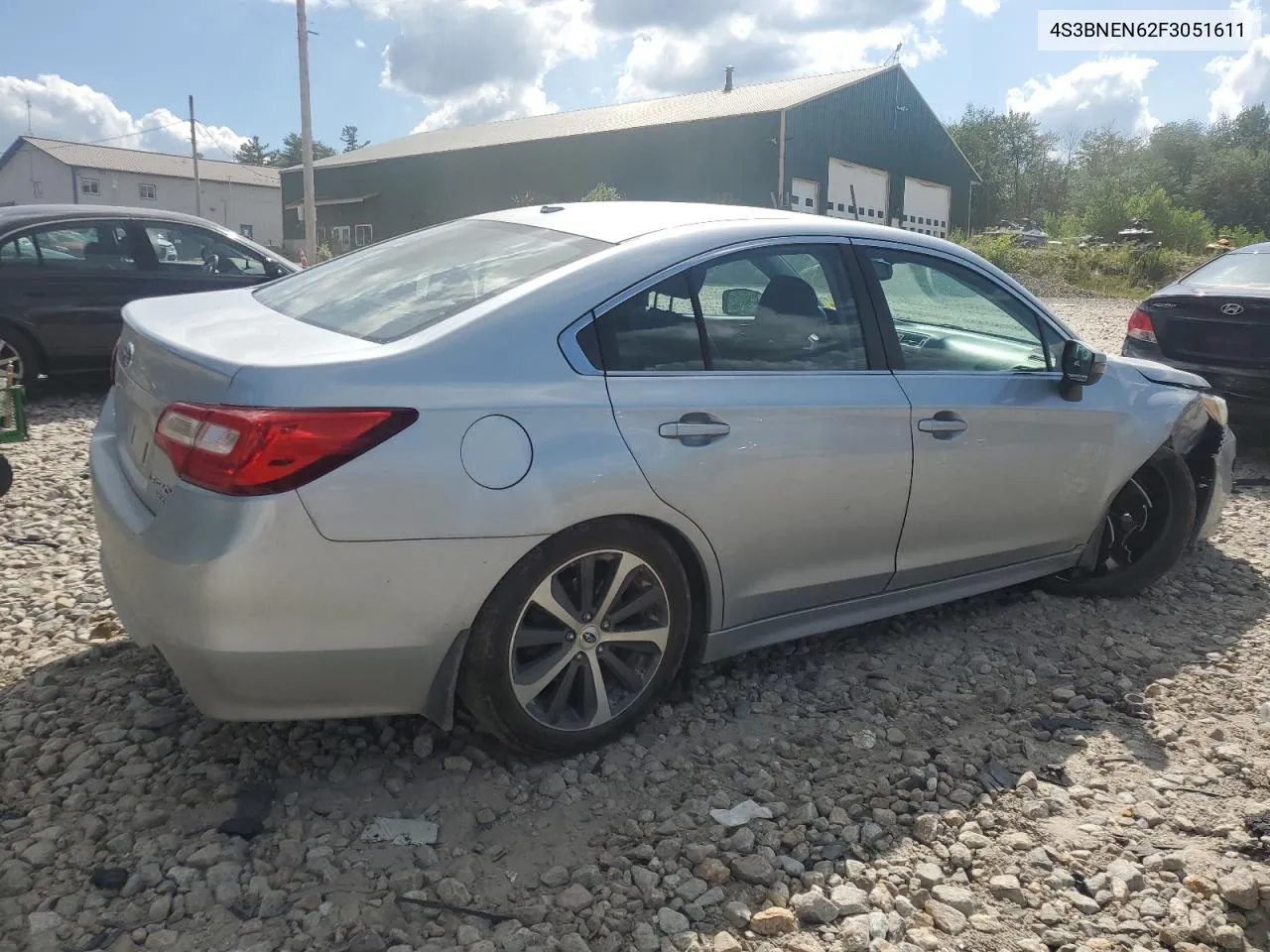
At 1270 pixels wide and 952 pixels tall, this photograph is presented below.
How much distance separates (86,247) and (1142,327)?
770 cm

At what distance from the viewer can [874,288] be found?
355cm

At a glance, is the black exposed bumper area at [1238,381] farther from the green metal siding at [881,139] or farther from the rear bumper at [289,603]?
the green metal siding at [881,139]

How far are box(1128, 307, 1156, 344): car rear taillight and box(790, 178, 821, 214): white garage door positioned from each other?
22336 millimetres

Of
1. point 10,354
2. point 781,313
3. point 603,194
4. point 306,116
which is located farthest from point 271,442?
point 603,194

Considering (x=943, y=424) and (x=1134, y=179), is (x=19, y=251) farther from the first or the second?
(x=1134, y=179)

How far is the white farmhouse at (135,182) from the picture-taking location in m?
55.1

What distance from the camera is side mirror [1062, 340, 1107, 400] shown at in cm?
388

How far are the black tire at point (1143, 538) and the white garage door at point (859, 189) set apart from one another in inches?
1032

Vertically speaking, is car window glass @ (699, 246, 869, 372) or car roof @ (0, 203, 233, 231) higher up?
car roof @ (0, 203, 233, 231)

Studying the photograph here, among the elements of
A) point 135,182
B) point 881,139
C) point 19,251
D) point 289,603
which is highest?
point 135,182

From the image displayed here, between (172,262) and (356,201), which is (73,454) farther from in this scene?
(356,201)

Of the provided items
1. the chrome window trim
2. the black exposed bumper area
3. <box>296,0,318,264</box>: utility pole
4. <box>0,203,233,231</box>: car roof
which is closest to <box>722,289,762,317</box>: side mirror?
the chrome window trim

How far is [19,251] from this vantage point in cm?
741

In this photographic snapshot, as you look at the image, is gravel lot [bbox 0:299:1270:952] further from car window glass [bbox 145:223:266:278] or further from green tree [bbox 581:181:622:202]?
green tree [bbox 581:181:622:202]
